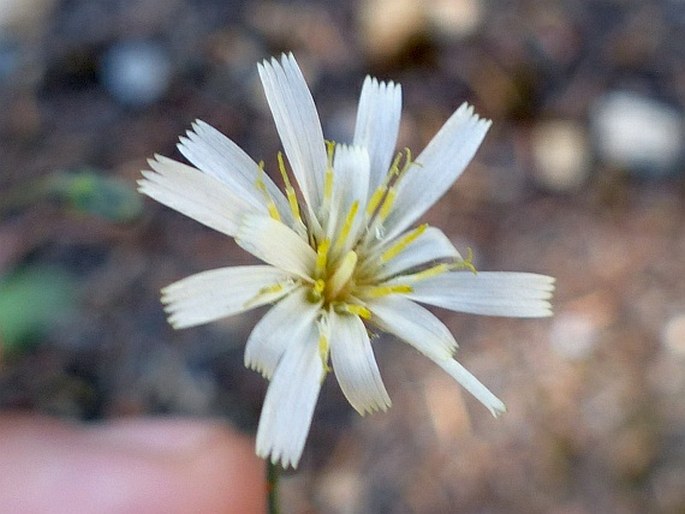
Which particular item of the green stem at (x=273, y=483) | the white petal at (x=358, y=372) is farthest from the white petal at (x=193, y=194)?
the green stem at (x=273, y=483)

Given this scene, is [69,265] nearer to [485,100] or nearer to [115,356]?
[115,356]

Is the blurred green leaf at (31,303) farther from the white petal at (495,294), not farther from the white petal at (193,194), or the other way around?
the white petal at (495,294)

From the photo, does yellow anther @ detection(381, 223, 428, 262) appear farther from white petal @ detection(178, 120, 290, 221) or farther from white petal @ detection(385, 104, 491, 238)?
white petal @ detection(178, 120, 290, 221)

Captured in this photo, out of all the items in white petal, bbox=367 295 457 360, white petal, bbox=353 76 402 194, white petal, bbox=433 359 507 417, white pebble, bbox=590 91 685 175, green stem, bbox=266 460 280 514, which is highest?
white petal, bbox=353 76 402 194

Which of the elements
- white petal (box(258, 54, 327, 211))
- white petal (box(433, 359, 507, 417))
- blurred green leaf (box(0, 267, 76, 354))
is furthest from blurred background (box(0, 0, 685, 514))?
white petal (box(433, 359, 507, 417))

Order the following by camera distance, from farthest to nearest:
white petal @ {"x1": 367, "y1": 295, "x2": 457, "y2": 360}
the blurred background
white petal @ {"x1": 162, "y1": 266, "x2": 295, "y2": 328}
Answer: the blurred background → white petal @ {"x1": 367, "y1": 295, "x2": 457, "y2": 360} → white petal @ {"x1": 162, "y1": 266, "x2": 295, "y2": 328}

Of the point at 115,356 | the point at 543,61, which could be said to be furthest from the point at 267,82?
the point at 543,61
